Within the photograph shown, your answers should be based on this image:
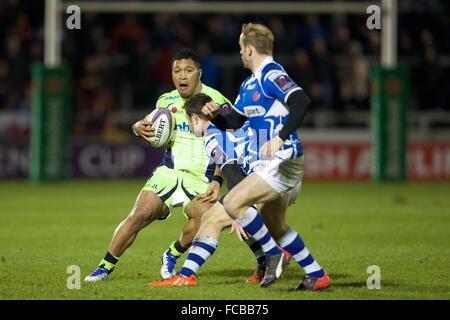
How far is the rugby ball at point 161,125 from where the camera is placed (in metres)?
9.06

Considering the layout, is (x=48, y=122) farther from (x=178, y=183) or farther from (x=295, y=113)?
(x=295, y=113)

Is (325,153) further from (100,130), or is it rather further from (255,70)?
(255,70)

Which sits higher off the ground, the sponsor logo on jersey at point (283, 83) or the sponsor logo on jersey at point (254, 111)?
the sponsor logo on jersey at point (283, 83)

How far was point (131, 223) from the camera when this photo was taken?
29.1 feet

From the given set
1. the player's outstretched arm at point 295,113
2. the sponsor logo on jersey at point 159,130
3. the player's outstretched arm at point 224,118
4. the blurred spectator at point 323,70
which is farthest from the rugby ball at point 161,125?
the blurred spectator at point 323,70

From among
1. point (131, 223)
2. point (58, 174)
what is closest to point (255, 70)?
point (131, 223)

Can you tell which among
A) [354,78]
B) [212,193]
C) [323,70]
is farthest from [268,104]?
[354,78]

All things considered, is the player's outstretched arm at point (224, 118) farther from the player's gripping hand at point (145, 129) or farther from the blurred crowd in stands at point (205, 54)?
the blurred crowd in stands at point (205, 54)

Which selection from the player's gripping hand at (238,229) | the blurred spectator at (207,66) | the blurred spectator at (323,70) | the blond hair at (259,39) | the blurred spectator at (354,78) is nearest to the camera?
the blond hair at (259,39)

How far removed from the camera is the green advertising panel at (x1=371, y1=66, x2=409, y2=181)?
21250mm

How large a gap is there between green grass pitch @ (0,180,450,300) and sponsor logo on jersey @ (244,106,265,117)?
4.63ft

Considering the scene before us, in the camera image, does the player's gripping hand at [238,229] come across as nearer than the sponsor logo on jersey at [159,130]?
Yes

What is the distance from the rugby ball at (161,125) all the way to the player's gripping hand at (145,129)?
40 millimetres

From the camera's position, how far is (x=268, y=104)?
7980 millimetres
